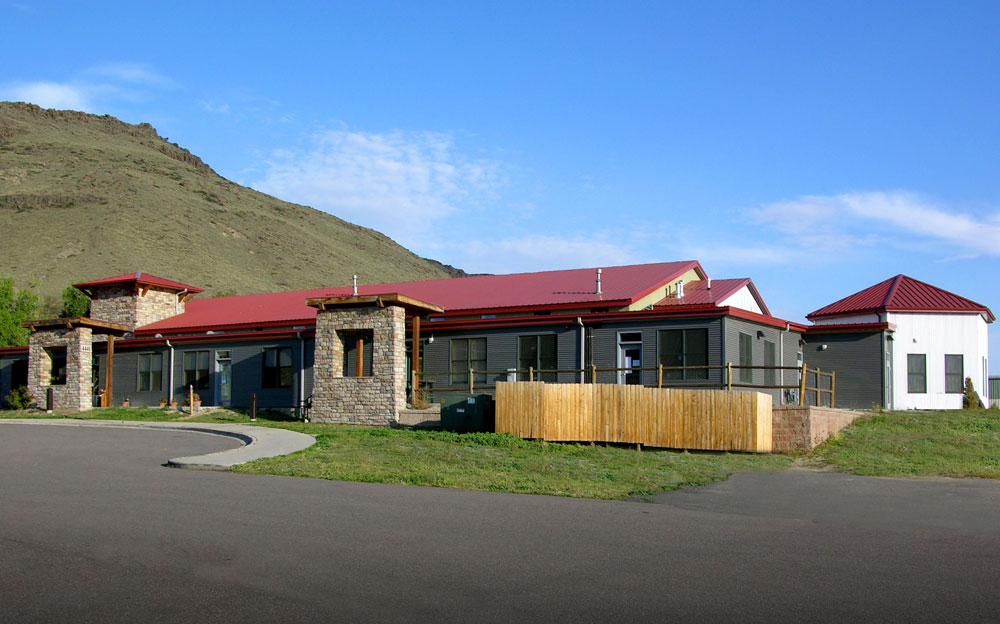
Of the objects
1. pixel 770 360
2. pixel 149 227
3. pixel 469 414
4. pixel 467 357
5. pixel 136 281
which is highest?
pixel 149 227

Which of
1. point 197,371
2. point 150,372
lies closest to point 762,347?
point 197,371

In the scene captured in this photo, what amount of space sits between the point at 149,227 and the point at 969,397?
79.0 m

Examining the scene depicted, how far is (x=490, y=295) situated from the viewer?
3297 cm

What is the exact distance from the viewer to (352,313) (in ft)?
96.2

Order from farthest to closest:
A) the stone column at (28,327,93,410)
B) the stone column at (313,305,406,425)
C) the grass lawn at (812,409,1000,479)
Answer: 1. the stone column at (28,327,93,410)
2. the stone column at (313,305,406,425)
3. the grass lawn at (812,409,1000,479)

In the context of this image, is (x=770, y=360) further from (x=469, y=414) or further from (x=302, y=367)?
(x=302, y=367)

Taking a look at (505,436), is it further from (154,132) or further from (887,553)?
(154,132)

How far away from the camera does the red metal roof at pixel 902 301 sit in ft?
105

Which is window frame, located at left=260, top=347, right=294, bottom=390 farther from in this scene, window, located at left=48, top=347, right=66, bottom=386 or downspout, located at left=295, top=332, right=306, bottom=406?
window, located at left=48, top=347, right=66, bottom=386

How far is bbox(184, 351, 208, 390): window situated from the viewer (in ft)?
117

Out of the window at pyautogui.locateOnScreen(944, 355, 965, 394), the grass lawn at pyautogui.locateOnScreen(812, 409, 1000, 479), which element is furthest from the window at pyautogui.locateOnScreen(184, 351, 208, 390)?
the window at pyautogui.locateOnScreen(944, 355, 965, 394)

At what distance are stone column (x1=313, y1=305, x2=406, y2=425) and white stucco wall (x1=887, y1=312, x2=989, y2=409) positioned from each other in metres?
17.5

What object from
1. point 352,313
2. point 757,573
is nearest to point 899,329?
point 352,313

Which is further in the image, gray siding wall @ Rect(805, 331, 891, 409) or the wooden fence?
gray siding wall @ Rect(805, 331, 891, 409)
